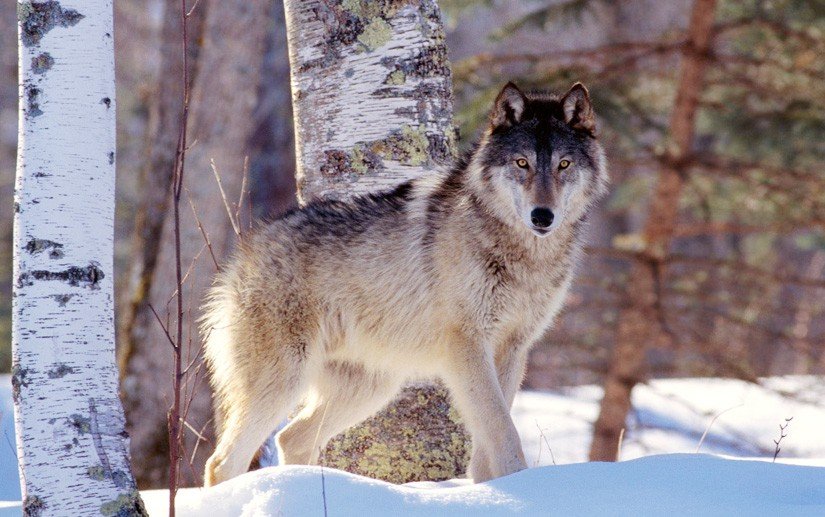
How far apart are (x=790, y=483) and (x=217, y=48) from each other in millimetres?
8214

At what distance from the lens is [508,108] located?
491 cm

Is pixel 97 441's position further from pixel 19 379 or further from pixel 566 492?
pixel 566 492

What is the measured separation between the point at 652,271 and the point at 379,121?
20.6ft

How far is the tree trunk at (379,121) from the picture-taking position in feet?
16.9

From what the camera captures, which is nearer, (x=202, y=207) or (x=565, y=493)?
(x=565, y=493)

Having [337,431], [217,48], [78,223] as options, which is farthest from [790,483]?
[217,48]

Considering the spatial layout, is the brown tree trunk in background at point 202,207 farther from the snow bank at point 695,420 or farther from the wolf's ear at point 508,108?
the wolf's ear at point 508,108

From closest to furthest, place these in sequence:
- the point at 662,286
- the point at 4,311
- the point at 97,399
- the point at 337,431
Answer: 1. the point at 97,399
2. the point at 337,431
3. the point at 662,286
4. the point at 4,311

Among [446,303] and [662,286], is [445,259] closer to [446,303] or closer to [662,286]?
[446,303]

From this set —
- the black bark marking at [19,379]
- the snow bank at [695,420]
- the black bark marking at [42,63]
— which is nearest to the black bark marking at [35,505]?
the black bark marking at [19,379]

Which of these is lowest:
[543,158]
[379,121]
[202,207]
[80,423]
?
[80,423]

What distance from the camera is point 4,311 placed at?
18.8m

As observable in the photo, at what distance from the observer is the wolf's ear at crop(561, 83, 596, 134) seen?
487cm

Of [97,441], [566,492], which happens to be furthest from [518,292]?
[97,441]
